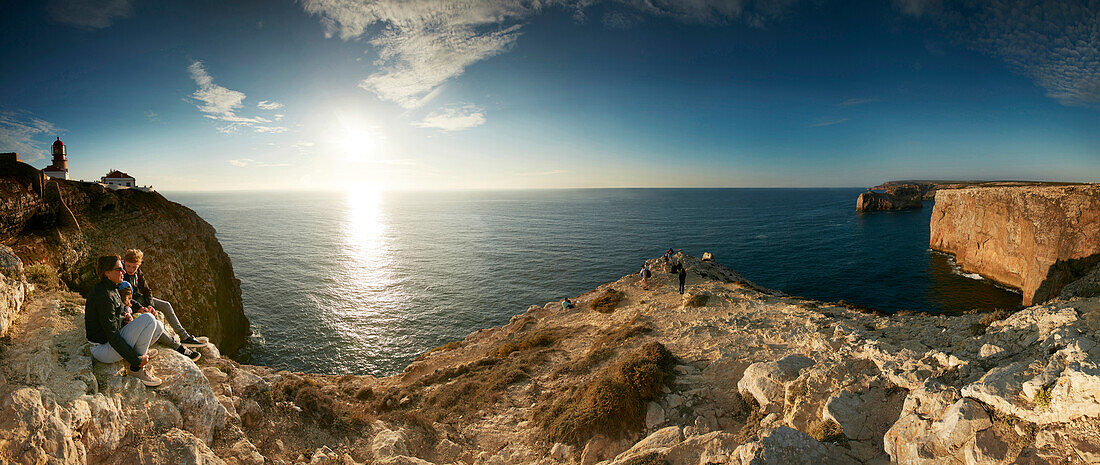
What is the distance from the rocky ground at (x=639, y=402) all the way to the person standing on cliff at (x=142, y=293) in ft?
3.28

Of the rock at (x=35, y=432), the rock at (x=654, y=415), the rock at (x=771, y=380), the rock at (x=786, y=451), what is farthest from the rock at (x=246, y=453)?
the rock at (x=771, y=380)

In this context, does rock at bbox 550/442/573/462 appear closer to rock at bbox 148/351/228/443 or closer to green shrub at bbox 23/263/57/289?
rock at bbox 148/351/228/443

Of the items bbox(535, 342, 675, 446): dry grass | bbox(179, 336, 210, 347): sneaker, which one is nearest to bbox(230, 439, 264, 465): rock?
bbox(179, 336, 210, 347): sneaker

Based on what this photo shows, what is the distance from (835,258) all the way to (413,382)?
59.9 metres

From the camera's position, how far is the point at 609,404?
1061 cm

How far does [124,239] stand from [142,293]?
64.4ft

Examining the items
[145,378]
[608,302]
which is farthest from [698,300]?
[145,378]

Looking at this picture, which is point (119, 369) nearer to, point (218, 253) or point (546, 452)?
point (546, 452)

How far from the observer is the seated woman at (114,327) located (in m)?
6.54

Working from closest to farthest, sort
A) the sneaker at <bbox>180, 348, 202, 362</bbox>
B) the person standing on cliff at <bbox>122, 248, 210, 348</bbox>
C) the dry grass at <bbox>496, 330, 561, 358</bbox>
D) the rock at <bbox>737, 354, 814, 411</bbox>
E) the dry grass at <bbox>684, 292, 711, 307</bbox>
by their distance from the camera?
1. the person standing on cliff at <bbox>122, 248, 210, 348</bbox>
2. the sneaker at <bbox>180, 348, 202, 362</bbox>
3. the rock at <bbox>737, 354, 814, 411</bbox>
4. the dry grass at <bbox>496, 330, 561, 358</bbox>
5. the dry grass at <bbox>684, 292, 711, 307</bbox>

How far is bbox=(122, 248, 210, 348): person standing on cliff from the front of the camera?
25.0ft

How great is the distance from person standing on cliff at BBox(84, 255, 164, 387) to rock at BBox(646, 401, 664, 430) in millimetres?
10819

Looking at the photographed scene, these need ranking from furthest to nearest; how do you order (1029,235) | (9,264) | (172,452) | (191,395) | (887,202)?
(887,202), (1029,235), (9,264), (191,395), (172,452)

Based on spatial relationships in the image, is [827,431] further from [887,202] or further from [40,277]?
[887,202]
